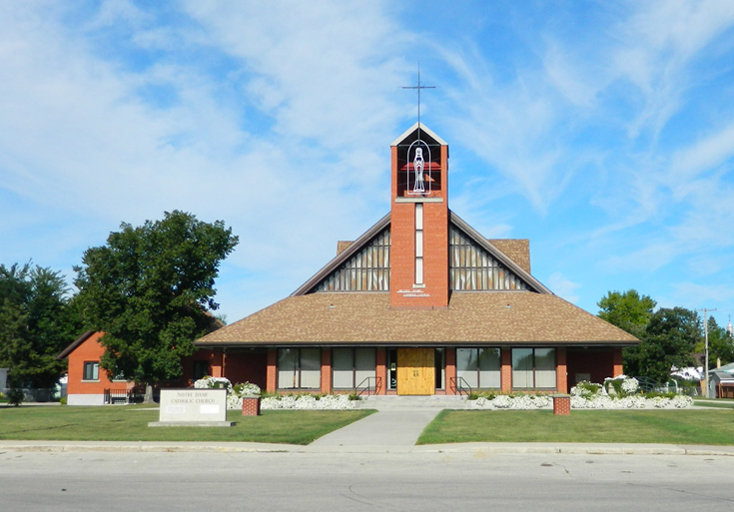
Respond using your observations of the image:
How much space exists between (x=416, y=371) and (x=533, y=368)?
6033 mm

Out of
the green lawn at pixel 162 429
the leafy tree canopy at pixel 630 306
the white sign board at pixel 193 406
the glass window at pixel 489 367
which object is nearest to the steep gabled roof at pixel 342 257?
the glass window at pixel 489 367

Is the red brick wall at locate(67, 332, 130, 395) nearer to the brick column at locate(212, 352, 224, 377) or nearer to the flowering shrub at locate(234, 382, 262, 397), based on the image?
the brick column at locate(212, 352, 224, 377)

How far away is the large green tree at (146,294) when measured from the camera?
4319cm

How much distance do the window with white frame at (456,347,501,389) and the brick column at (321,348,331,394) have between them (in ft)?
21.9

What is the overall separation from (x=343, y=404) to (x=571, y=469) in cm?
2093

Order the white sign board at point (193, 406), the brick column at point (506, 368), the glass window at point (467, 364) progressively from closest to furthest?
the white sign board at point (193, 406) → the brick column at point (506, 368) → the glass window at point (467, 364)

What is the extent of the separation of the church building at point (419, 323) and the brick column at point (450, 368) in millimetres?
55

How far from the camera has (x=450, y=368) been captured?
3716cm

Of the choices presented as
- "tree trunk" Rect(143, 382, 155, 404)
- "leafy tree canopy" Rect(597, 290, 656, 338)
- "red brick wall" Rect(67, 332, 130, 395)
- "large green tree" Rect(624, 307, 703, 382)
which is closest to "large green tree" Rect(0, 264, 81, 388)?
"red brick wall" Rect(67, 332, 130, 395)

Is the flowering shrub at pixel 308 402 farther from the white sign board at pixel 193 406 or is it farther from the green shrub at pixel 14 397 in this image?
the green shrub at pixel 14 397

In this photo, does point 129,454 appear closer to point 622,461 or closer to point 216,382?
point 622,461

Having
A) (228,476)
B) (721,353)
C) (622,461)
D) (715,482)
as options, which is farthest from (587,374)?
(721,353)

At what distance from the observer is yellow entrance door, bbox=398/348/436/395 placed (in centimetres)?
3719

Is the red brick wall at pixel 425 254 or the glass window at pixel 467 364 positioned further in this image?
the red brick wall at pixel 425 254
